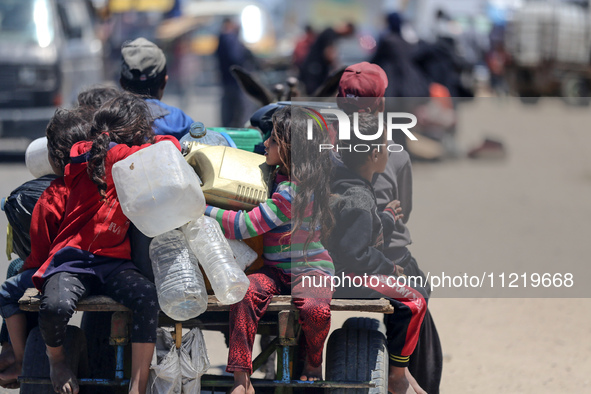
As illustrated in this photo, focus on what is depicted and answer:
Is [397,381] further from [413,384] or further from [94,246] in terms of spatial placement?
[94,246]

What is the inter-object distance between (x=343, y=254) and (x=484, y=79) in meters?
29.0

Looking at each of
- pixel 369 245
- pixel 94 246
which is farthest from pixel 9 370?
pixel 369 245

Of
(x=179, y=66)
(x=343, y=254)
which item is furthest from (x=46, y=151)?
(x=179, y=66)

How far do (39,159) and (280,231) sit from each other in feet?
3.96

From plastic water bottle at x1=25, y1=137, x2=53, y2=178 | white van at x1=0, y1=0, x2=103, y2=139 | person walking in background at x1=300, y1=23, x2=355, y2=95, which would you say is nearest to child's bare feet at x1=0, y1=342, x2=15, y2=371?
plastic water bottle at x1=25, y1=137, x2=53, y2=178

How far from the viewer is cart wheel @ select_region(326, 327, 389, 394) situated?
137 inches

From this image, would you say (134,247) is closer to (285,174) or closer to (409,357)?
(285,174)

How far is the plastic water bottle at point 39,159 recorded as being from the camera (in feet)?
12.6

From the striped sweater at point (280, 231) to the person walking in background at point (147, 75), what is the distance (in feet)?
2.76

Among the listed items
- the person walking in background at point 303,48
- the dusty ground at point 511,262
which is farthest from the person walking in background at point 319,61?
the dusty ground at point 511,262

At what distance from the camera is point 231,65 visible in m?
14.8

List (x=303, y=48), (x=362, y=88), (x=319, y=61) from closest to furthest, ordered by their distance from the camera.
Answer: (x=362, y=88) → (x=319, y=61) → (x=303, y=48)

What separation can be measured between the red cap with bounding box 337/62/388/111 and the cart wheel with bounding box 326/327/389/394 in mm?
1006

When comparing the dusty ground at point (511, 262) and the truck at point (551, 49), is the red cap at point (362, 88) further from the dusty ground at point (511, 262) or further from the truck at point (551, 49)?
the truck at point (551, 49)
